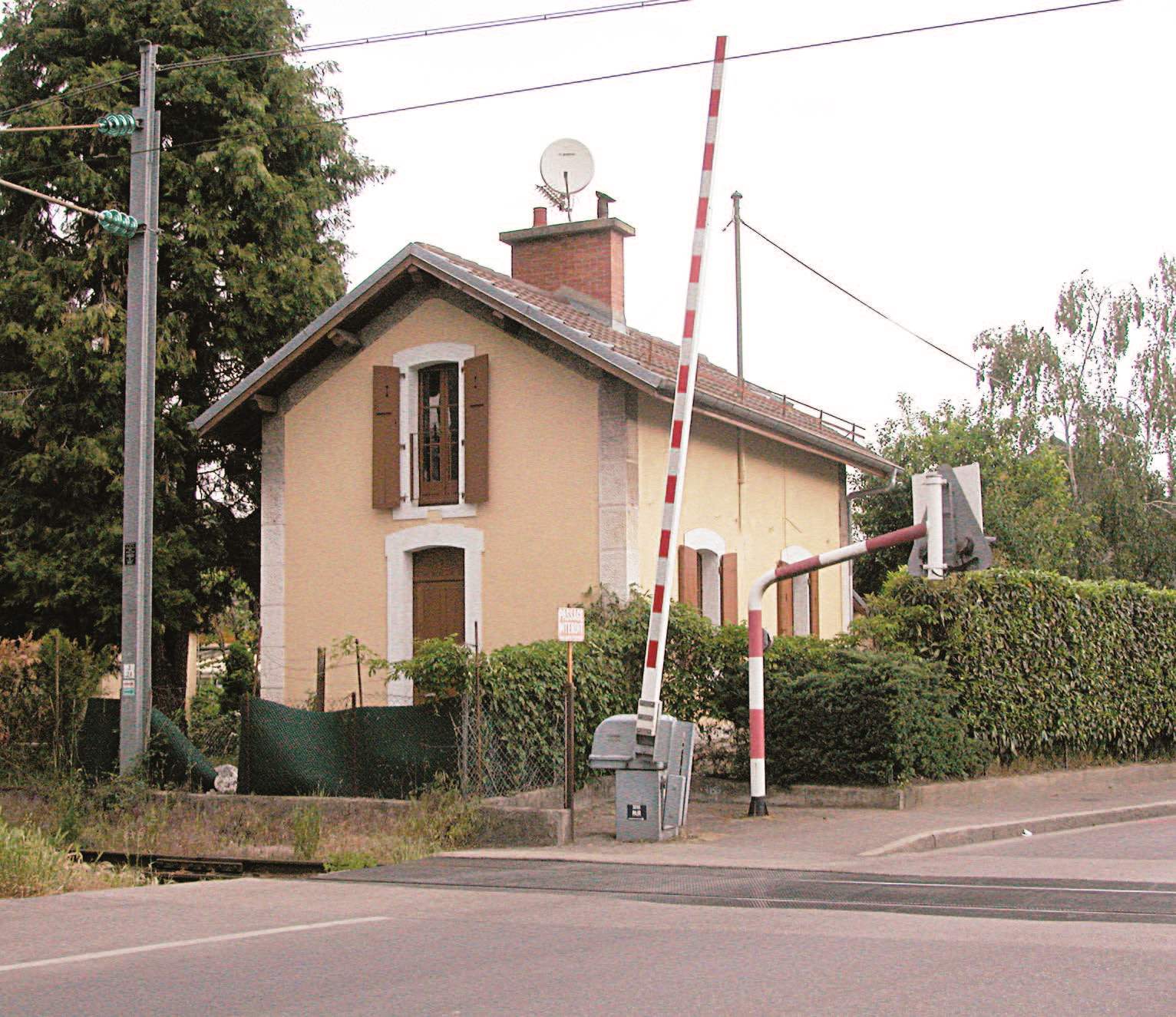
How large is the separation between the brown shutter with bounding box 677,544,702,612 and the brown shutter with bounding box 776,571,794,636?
8.92 feet

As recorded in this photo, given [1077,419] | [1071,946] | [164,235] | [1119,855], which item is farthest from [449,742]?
[1077,419]

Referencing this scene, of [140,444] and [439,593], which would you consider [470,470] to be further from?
[140,444]

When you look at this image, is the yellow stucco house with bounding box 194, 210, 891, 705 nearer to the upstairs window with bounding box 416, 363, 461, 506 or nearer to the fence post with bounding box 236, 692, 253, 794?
the upstairs window with bounding box 416, 363, 461, 506

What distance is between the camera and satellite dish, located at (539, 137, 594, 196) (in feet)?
77.9

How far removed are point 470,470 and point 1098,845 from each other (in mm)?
9681

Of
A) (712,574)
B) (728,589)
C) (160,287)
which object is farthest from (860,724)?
(160,287)

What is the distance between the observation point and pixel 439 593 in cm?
2055

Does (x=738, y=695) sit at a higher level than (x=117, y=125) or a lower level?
lower

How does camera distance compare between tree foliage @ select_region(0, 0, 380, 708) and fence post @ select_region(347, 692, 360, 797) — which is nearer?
fence post @ select_region(347, 692, 360, 797)

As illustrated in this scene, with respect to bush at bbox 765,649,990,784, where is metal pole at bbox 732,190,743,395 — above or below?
above

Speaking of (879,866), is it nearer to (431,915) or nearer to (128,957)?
Answer: (431,915)

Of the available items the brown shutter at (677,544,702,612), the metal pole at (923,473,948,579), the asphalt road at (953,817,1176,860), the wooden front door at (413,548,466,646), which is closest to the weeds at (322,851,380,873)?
the asphalt road at (953,817,1176,860)

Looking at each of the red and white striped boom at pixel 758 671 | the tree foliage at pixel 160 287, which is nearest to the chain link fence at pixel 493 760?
the red and white striped boom at pixel 758 671

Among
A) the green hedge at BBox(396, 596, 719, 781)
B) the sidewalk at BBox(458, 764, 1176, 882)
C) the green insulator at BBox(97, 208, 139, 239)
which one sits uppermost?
the green insulator at BBox(97, 208, 139, 239)
